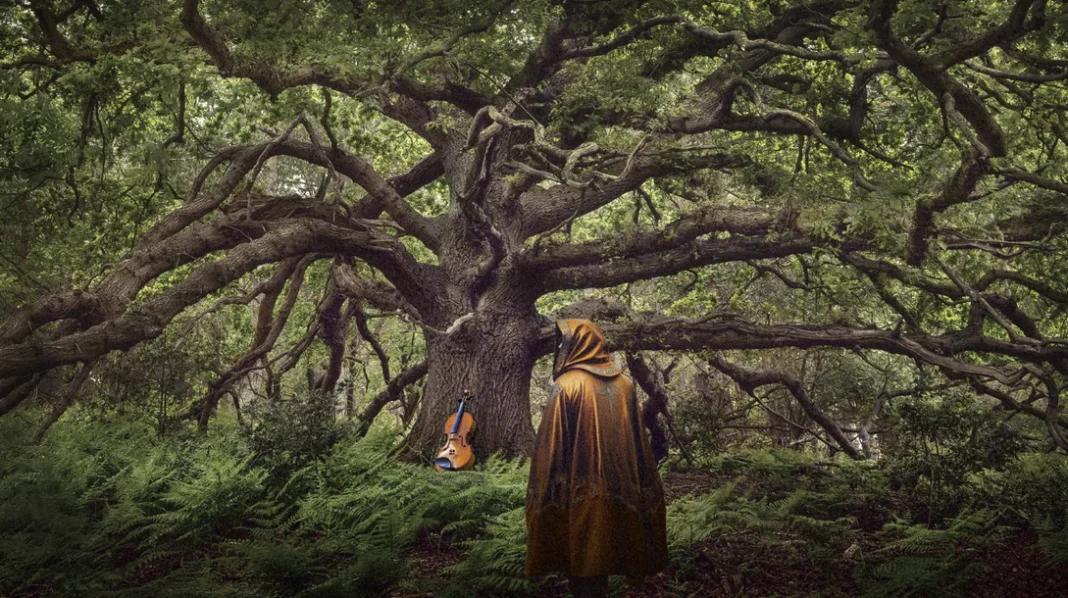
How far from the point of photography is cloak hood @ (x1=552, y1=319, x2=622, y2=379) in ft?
20.8

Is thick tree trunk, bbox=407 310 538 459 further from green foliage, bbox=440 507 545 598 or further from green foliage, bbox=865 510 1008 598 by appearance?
green foliage, bbox=865 510 1008 598

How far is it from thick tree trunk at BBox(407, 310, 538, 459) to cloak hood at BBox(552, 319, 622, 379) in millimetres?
6040

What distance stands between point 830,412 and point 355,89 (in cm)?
1221

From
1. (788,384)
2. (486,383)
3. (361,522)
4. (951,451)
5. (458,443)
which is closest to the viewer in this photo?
(361,522)

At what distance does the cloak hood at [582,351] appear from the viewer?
6.35 m

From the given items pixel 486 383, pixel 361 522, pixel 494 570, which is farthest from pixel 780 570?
Result: pixel 486 383

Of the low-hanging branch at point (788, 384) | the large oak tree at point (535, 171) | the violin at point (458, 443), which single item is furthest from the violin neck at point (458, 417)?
the low-hanging branch at point (788, 384)

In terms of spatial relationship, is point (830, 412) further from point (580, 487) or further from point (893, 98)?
point (580, 487)

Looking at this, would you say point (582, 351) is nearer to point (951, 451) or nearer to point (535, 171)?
point (535, 171)

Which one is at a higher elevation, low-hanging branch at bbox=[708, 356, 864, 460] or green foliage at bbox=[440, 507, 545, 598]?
low-hanging branch at bbox=[708, 356, 864, 460]

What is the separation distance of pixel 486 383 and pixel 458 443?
1.27 metres

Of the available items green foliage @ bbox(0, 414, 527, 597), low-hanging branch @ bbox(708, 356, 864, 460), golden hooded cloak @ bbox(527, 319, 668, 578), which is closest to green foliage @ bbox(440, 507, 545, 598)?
green foliage @ bbox(0, 414, 527, 597)

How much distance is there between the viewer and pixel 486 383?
12.5 metres

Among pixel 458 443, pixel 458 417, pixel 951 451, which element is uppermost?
pixel 458 417
